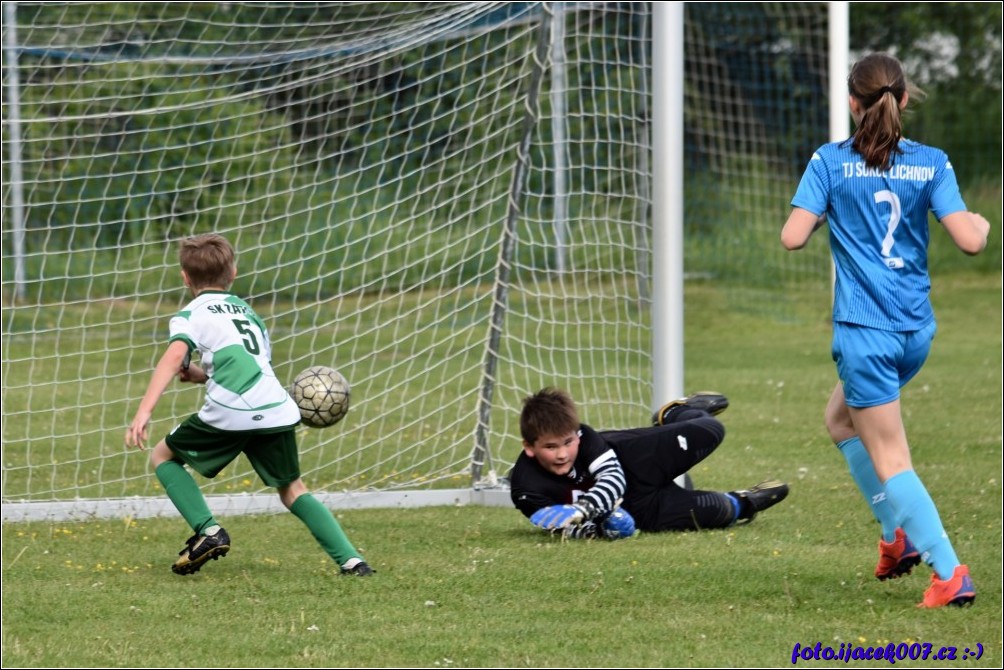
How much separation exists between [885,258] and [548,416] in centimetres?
173

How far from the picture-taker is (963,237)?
14.8 ft

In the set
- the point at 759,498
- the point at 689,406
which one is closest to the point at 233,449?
the point at 689,406

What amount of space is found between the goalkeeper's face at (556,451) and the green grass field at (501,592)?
0.33 metres

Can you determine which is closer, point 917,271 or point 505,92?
point 917,271

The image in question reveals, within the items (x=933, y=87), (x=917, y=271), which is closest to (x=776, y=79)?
(x=933, y=87)

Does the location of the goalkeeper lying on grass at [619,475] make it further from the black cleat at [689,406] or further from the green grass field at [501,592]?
the green grass field at [501,592]

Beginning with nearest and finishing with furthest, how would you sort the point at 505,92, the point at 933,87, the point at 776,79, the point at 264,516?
the point at 264,516, the point at 505,92, the point at 776,79, the point at 933,87

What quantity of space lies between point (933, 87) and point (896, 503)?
56.2ft

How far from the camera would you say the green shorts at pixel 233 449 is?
5500 mm

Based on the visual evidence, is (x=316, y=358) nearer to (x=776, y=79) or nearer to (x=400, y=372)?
(x=400, y=372)

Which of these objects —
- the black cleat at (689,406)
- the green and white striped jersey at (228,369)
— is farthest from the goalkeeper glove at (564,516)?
the green and white striped jersey at (228,369)

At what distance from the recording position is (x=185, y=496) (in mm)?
5520

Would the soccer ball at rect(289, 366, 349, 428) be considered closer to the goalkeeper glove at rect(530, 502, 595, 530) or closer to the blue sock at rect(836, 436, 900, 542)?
the goalkeeper glove at rect(530, 502, 595, 530)

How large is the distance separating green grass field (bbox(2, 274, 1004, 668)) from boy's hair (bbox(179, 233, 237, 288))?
1175mm
